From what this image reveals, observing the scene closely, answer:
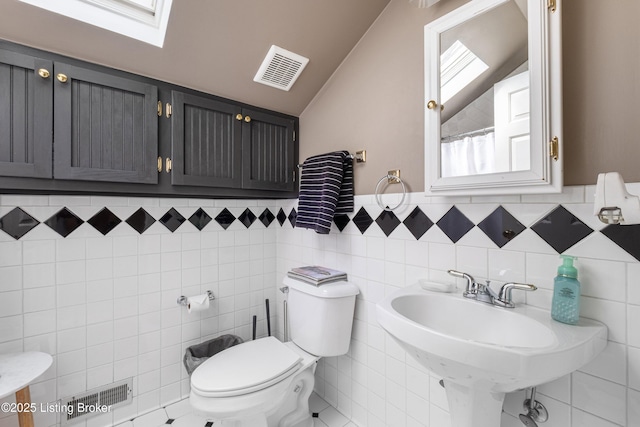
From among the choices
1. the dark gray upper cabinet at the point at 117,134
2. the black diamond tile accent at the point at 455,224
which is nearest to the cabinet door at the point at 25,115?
the dark gray upper cabinet at the point at 117,134

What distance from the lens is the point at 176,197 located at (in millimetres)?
1698

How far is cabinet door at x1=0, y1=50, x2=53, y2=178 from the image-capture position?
109cm

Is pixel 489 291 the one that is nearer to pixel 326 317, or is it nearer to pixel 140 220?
pixel 326 317

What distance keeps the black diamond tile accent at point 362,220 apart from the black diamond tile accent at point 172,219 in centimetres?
110

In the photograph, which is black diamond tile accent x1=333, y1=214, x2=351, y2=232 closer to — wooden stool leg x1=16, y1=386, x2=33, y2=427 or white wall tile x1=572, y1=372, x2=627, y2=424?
white wall tile x1=572, y1=372, x2=627, y2=424

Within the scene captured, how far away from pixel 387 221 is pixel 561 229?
0.67 metres

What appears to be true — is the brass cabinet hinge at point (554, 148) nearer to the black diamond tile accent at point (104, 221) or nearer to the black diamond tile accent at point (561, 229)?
the black diamond tile accent at point (561, 229)

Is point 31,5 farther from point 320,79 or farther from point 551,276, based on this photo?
point 551,276

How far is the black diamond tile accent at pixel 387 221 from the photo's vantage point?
1.37 m

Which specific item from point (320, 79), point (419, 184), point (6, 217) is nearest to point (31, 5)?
point (6, 217)

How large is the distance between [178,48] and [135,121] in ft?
1.36

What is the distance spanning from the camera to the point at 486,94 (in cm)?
102

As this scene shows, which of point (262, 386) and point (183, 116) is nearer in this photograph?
point (262, 386)

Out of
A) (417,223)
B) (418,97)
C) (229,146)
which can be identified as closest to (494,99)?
(418,97)
